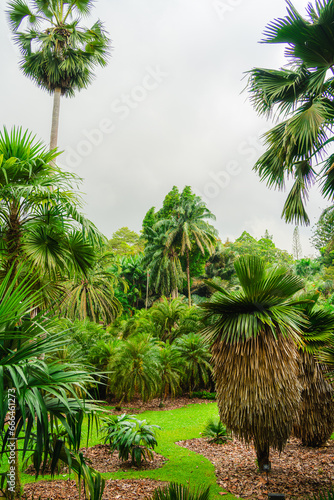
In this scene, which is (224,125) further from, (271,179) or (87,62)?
(271,179)

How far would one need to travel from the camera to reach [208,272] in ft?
125

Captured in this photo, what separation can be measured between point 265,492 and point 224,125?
1207 cm

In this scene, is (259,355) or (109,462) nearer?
(259,355)

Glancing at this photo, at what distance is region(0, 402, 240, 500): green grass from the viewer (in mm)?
5684

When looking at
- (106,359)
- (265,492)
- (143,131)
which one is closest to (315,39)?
(265,492)

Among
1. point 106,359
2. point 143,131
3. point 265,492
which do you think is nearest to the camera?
point 265,492

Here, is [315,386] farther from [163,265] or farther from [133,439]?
[163,265]

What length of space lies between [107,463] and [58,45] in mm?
13987

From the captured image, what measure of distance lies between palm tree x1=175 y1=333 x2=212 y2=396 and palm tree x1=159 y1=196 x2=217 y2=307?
14297 millimetres

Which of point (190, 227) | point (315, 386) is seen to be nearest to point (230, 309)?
point (315, 386)

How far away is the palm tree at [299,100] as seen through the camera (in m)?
5.47

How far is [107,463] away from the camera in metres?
6.64

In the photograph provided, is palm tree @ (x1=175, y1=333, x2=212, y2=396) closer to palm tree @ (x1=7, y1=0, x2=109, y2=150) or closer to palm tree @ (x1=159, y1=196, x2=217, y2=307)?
palm tree @ (x1=7, y1=0, x2=109, y2=150)

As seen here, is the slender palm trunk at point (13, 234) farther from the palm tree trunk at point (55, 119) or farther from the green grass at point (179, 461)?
the palm tree trunk at point (55, 119)
